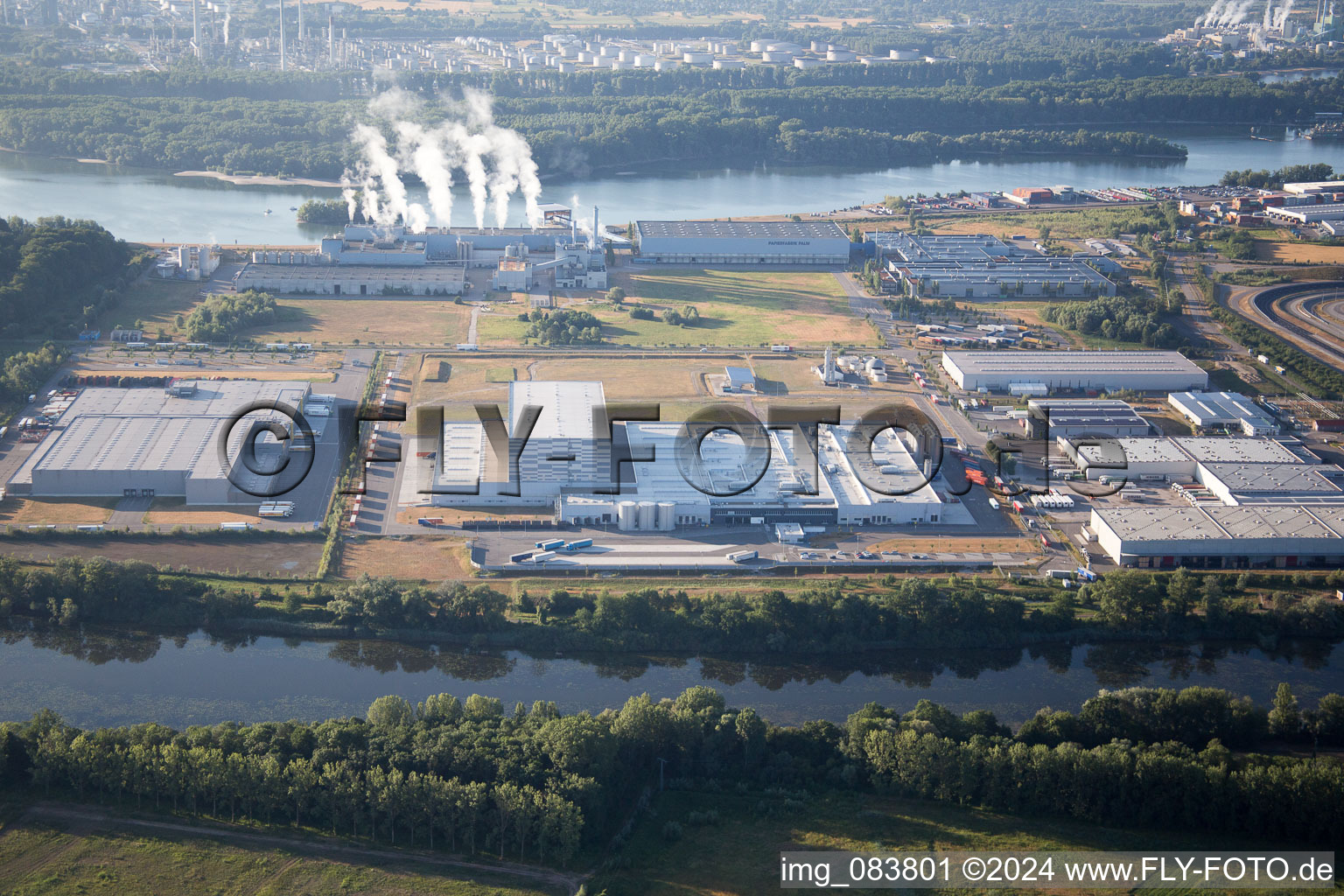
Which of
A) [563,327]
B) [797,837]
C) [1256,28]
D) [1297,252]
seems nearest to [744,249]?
[563,327]

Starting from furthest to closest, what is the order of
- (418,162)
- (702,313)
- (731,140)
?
(731,140), (418,162), (702,313)

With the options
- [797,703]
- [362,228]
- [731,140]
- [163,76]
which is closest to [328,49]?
[163,76]

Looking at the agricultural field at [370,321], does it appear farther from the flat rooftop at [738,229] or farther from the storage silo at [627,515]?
the storage silo at [627,515]

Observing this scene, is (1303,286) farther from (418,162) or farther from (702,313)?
(418,162)

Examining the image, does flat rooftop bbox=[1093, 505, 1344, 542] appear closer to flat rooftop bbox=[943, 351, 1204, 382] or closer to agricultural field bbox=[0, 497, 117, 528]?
flat rooftop bbox=[943, 351, 1204, 382]

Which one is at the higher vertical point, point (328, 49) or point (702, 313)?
point (328, 49)

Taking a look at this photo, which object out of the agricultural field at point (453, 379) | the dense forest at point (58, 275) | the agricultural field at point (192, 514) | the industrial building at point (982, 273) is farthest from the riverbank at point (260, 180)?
the agricultural field at point (192, 514)

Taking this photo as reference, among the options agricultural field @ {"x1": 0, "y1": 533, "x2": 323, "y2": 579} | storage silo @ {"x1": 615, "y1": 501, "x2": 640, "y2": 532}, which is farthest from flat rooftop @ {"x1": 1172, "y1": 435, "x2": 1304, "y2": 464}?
agricultural field @ {"x1": 0, "y1": 533, "x2": 323, "y2": 579}

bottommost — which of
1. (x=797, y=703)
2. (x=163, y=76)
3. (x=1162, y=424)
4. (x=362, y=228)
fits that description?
(x=797, y=703)
